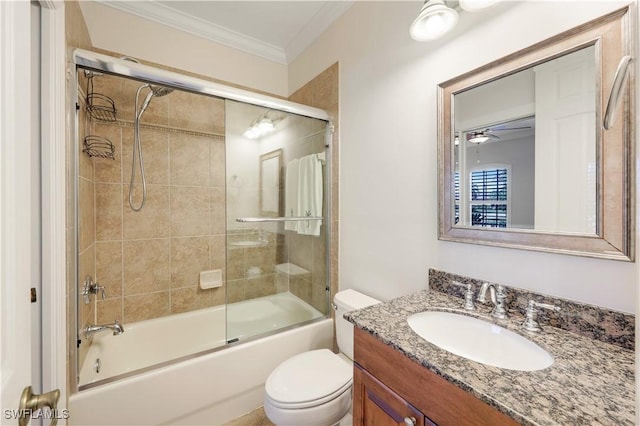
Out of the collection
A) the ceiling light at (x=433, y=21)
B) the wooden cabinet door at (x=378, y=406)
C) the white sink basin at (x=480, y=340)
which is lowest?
the wooden cabinet door at (x=378, y=406)

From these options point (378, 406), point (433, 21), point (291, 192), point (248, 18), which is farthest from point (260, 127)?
point (378, 406)

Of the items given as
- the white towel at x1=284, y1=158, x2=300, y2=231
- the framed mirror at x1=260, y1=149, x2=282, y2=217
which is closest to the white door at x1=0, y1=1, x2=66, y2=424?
the framed mirror at x1=260, y1=149, x2=282, y2=217

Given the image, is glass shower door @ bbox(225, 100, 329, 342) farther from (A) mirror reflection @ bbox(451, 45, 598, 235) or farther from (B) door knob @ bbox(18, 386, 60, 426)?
(B) door knob @ bbox(18, 386, 60, 426)

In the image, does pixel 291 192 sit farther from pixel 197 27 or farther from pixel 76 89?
pixel 197 27

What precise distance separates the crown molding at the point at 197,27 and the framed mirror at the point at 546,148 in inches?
73.2

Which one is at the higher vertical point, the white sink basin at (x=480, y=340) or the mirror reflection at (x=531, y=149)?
the mirror reflection at (x=531, y=149)

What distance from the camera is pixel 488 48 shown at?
108cm

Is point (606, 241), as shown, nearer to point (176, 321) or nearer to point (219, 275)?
point (219, 275)

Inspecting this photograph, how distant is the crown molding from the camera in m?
1.88

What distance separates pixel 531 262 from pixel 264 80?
251 centimetres

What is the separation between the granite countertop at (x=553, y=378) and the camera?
0.55m

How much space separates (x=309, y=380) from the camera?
52.1 inches

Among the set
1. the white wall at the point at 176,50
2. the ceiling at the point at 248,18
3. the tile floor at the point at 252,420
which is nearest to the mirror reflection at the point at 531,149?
the ceiling at the point at 248,18

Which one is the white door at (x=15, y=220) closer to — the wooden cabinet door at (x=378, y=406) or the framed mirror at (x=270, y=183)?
the wooden cabinet door at (x=378, y=406)
